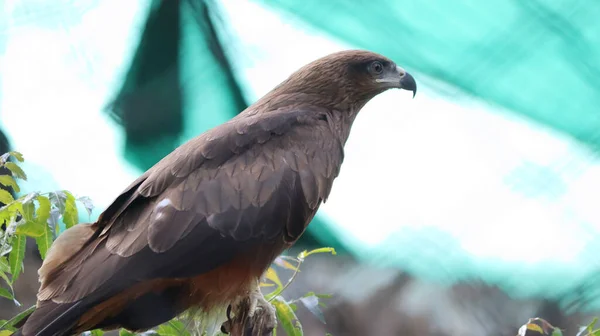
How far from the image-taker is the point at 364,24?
3578 mm

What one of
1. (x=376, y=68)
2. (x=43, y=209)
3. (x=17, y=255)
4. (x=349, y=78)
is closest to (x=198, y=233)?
(x=43, y=209)

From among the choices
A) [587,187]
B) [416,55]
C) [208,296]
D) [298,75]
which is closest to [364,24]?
[416,55]

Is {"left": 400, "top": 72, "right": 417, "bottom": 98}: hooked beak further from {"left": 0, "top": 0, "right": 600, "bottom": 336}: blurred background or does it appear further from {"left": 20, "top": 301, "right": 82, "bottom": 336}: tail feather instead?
{"left": 20, "top": 301, "right": 82, "bottom": 336}: tail feather

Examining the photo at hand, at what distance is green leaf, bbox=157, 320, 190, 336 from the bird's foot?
0.16m

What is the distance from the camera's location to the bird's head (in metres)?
3.14

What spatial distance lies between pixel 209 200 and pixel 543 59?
6.31ft

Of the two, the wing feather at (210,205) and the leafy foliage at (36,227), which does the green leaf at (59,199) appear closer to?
the leafy foliage at (36,227)

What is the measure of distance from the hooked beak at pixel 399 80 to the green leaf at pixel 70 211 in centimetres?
145

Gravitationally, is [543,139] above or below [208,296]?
below

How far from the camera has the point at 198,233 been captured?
93.6 inches

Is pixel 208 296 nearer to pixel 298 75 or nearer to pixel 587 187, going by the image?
pixel 298 75

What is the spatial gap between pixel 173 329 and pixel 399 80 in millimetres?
1448

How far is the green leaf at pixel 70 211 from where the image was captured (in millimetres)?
2391

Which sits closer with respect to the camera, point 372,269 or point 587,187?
point 587,187
